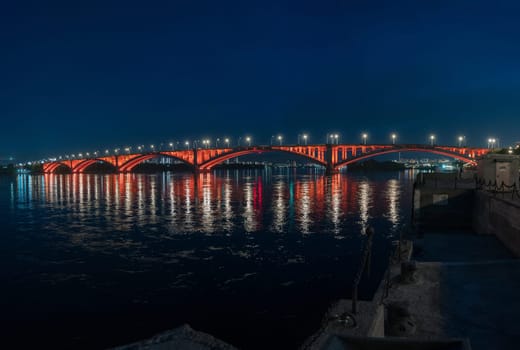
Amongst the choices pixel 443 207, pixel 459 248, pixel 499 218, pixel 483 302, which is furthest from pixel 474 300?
pixel 443 207

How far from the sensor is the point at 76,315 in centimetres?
1304

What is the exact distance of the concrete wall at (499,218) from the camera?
18.5m

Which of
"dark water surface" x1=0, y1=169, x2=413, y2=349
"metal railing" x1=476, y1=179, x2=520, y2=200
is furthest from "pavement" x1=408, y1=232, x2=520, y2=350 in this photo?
"metal railing" x1=476, y1=179, x2=520, y2=200

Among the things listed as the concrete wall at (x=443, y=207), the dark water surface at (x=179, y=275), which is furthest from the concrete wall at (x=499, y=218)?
the dark water surface at (x=179, y=275)

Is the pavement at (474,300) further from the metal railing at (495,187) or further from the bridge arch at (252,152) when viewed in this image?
the bridge arch at (252,152)

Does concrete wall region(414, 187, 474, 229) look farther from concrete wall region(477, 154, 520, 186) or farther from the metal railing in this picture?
concrete wall region(477, 154, 520, 186)

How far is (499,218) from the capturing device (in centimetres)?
2136

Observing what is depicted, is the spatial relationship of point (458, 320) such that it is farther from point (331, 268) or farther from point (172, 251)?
point (172, 251)

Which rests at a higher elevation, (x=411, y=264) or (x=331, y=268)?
(x=411, y=264)

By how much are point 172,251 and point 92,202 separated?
104 feet

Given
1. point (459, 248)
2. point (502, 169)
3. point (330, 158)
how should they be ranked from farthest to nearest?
point (330, 158), point (502, 169), point (459, 248)

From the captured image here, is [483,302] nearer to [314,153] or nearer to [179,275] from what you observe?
[179,275]

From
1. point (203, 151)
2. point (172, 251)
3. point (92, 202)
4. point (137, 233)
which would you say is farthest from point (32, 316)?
point (203, 151)

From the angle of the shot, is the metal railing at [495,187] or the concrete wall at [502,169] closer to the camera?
the metal railing at [495,187]
